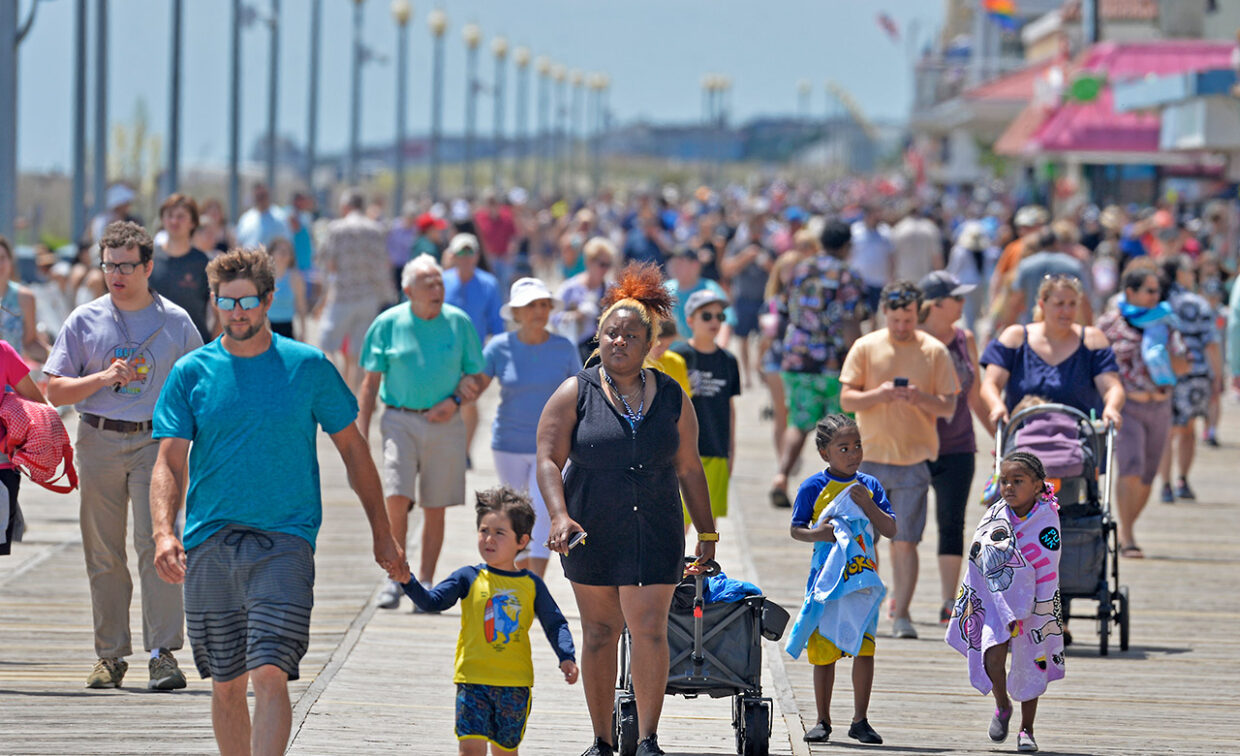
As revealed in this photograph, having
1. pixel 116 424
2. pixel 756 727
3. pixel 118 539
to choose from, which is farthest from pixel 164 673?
pixel 756 727

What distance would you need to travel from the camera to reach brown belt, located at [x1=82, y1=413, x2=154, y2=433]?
796cm

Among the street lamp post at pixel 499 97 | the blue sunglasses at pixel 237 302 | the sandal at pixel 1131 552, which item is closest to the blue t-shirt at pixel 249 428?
the blue sunglasses at pixel 237 302

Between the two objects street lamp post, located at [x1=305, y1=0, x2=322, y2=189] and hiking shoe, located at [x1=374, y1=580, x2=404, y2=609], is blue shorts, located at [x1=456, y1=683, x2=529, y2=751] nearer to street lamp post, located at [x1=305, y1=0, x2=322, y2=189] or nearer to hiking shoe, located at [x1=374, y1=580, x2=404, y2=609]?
hiking shoe, located at [x1=374, y1=580, x2=404, y2=609]

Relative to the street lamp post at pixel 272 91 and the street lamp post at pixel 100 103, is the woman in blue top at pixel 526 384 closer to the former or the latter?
the street lamp post at pixel 100 103

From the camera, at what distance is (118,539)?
322 inches

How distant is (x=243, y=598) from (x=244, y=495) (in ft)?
1.02

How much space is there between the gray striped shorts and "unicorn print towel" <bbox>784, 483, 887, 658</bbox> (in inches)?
86.8

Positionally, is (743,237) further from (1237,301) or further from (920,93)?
(920,93)

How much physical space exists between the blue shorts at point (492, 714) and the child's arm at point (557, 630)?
0.19 metres

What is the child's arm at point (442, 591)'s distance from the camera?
6281 mm

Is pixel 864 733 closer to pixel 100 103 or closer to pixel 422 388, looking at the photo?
pixel 422 388

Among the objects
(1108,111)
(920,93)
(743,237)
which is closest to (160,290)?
(743,237)

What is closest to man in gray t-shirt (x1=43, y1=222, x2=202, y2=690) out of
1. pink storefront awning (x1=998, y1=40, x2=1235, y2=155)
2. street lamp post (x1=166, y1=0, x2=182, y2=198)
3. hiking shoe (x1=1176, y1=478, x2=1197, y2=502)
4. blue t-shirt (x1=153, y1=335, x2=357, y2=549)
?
blue t-shirt (x1=153, y1=335, x2=357, y2=549)

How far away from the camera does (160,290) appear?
406 inches
